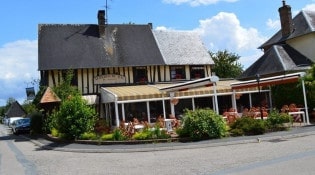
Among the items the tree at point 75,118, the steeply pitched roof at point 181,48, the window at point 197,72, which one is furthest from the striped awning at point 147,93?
the steeply pitched roof at point 181,48

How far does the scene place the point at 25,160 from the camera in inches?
595

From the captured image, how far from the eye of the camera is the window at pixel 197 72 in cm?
3384

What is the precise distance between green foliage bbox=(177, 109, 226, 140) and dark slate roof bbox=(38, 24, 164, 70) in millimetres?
15147

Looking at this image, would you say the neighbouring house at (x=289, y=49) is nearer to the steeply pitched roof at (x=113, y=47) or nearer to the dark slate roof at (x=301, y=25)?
the dark slate roof at (x=301, y=25)

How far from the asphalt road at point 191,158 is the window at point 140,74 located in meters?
14.6

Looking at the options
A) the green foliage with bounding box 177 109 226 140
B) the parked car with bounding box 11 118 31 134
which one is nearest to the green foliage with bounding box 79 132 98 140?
the green foliage with bounding box 177 109 226 140

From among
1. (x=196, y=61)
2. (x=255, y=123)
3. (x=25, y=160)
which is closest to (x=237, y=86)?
(x=196, y=61)

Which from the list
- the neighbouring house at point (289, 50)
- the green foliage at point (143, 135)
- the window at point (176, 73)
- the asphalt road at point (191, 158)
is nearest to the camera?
the asphalt road at point (191, 158)

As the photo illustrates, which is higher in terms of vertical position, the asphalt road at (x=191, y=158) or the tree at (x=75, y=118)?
the tree at (x=75, y=118)

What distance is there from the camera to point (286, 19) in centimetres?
3319

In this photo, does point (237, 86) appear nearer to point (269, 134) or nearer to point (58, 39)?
point (269, 134)

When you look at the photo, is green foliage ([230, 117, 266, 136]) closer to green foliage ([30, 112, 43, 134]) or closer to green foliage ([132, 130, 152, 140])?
green foliage ([132, 130, 152, 140])

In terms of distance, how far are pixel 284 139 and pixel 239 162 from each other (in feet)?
17.0

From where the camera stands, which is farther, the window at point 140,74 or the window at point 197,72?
the window at point 197,72
